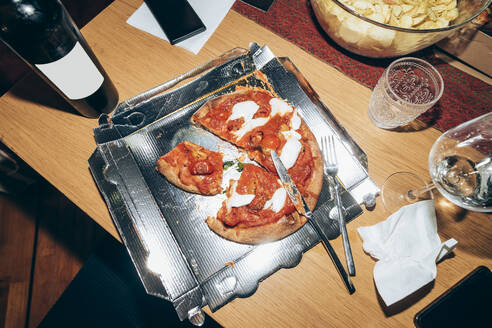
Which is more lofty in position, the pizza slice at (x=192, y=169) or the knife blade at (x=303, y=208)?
the pizza slice at (x=192, y=169)

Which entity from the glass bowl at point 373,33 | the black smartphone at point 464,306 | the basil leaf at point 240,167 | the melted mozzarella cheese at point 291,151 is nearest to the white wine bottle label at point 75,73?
the basil leaf at point 240,167

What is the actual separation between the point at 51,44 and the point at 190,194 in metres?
0.60

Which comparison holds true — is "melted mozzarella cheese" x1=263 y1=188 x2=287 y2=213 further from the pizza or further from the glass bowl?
the glass bowl

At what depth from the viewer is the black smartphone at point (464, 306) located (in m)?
0.83

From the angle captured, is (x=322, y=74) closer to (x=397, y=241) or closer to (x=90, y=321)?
(x=397, y=241)

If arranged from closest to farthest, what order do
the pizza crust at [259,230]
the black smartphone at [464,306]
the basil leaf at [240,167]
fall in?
1. the black smartphone at [464,306]
2. the pizza crust at [259,230]
3. the basil leaf at [240,167]

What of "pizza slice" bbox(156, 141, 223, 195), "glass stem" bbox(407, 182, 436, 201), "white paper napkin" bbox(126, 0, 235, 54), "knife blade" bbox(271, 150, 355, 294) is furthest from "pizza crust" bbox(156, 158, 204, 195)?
"glass stem" bbox(407, 182, 436, 201)

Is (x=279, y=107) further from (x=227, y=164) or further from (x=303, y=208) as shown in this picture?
(x=303, y=208)

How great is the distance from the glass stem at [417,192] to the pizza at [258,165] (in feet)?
1.12

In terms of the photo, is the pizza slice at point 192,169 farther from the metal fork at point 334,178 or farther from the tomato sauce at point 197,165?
the metal fork at point 334,178

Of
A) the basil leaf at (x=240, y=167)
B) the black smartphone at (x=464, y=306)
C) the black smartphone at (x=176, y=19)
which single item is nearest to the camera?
the black smartphone at (x=464, y=306)

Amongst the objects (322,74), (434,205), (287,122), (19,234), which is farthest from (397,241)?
(19,234)

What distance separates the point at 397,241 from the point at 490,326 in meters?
0.34

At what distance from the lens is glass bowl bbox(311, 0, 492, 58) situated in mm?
942
